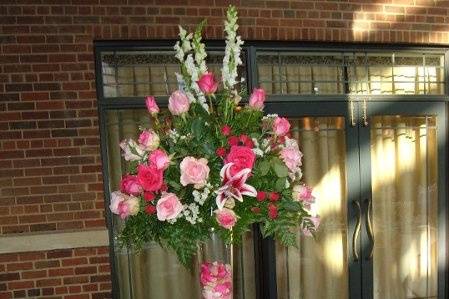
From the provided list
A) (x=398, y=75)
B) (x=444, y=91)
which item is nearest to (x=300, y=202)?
(x=398, y=75)

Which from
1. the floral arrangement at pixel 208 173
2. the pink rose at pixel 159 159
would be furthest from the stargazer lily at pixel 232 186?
the pink rose at pixel 159 159

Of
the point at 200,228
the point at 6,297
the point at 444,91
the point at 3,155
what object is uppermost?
the point at 444,91

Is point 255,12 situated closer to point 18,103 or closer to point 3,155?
point 18,103

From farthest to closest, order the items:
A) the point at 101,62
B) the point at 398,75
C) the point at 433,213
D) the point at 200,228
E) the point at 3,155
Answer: the point at 433,213 → the point at 398,75 → the point at 101,62 → the point at 3,155 → the point at 200,228

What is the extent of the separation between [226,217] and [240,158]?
23cm

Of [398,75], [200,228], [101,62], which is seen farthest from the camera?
[398,75]

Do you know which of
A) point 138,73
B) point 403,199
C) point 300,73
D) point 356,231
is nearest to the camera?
point 138,73

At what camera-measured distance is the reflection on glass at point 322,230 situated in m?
3.69

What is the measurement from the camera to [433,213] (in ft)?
13.2

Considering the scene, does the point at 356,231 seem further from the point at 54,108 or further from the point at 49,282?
the point at 54,108

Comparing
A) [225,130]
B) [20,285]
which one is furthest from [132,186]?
[20,285]

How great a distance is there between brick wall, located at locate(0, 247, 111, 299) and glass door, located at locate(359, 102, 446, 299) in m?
2.46

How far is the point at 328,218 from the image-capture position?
3.79m

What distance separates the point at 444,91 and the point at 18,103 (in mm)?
3915
